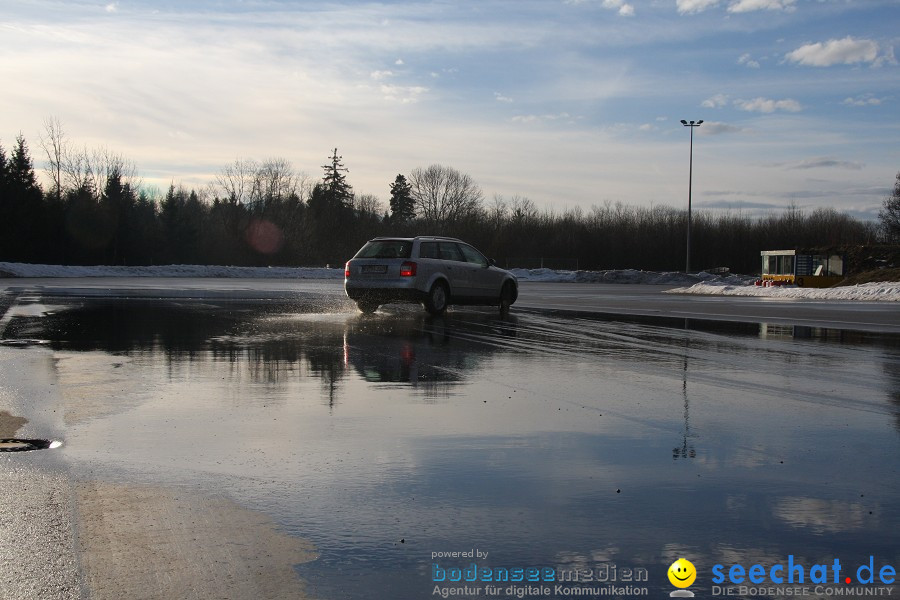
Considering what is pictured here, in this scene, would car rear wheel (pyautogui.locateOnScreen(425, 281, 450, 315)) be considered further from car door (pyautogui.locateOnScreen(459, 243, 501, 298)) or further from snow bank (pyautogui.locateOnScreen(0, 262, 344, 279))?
snow bank (pyautogui.locateOnScreen(0, 262, 344, 279))

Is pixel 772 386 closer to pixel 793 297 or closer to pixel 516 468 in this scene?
pixel 516 468

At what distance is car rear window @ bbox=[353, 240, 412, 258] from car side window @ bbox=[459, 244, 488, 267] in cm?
174

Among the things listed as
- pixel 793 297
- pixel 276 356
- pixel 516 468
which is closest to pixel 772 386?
pixel 516 468

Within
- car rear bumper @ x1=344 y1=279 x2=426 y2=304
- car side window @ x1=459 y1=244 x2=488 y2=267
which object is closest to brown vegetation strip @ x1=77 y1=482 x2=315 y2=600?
car rear bumper @ x1=344 y1=279 x2=426 y2=304

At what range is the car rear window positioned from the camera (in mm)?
20312

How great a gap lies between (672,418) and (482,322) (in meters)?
11.5

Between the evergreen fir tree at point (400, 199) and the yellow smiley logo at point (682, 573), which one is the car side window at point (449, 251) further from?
the evergreen fir tree at point (400, 199)

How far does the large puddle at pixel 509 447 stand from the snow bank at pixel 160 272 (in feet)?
138

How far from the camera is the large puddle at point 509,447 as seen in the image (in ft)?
14.3

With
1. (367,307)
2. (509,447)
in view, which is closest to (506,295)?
(367,307)

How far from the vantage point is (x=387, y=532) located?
4543 mm

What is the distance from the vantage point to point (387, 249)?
20.5 meters

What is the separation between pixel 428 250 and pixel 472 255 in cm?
167

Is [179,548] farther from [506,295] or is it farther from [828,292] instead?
[828,292]
